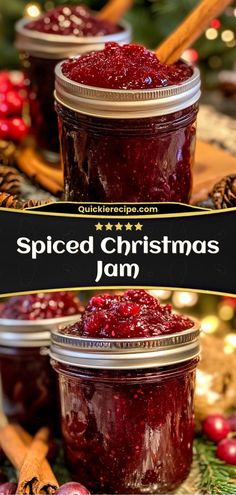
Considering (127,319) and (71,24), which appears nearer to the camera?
(127,319)

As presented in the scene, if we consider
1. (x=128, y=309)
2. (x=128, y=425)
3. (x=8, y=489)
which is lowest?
(x=8, y=489)

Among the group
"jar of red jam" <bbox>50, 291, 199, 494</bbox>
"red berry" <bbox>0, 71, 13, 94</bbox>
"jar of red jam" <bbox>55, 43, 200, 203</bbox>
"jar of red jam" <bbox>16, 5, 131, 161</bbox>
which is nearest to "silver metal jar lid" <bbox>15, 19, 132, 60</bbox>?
"jar of red jam" <bbox>16, 5, 131, 161</bbox>

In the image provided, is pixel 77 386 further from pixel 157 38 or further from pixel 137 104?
pixel 157 38

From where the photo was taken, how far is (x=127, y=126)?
0.74 metres

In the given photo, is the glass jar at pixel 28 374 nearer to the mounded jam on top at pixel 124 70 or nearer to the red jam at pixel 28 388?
the red jam at pixel 28 388

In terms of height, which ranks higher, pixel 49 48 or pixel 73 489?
pixel 49 48

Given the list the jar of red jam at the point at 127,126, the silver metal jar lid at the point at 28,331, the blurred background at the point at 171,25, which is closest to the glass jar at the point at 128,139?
the jar of red jam at the point at 127,126

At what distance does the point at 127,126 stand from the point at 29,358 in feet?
1.16

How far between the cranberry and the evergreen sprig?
0.64 ft

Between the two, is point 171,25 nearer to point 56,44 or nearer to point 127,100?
point 56,44

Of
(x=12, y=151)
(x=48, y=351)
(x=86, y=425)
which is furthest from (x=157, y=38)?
(x=86, y=425)

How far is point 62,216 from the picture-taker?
2.59ft

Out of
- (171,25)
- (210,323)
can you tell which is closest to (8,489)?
(210,323)

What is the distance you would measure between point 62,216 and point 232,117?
55 centimetres
